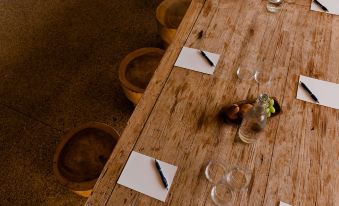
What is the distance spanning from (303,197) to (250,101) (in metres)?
0.45

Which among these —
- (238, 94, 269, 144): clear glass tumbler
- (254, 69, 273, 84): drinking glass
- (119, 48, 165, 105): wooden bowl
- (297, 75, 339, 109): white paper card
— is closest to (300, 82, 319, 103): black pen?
(297, 75, 339, 109): white paper card

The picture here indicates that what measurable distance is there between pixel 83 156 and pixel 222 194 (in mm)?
882

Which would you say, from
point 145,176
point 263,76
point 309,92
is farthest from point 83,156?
point 309,92

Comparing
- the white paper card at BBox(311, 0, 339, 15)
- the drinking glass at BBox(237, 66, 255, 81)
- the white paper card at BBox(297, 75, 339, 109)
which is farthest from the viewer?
the white paper card at BBox(311, 0, 339, 15)

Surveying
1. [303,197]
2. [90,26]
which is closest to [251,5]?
[303,197]

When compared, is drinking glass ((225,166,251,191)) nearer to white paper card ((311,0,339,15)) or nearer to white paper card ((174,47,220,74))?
white paper card ((174,47,220,74))

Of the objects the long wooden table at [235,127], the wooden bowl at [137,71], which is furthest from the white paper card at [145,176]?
the wooden bowl at [137,71]

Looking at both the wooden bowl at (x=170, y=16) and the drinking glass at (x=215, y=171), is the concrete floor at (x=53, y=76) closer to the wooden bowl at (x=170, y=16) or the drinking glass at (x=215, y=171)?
the wooden bowl at (x=170, y=16)

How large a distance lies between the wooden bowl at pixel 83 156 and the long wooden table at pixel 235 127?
462 mm

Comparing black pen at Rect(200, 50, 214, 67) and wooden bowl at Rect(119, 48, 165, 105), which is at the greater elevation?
black pen at Rect(200, 50, 214, 67)

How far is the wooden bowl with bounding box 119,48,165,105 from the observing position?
6.49ft

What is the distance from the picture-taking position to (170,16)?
2.38 metres

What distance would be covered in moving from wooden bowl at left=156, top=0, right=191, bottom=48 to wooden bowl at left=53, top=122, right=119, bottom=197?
1.00 meters

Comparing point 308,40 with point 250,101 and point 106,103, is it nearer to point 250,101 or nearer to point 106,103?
point 250,101
